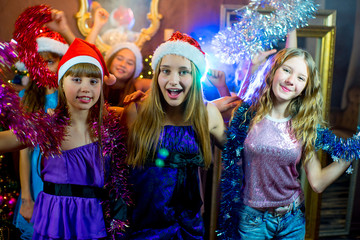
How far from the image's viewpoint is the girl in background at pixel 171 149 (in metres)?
1.65

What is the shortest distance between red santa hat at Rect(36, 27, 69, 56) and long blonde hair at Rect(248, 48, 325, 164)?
1.37m

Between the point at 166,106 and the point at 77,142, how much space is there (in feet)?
1.77

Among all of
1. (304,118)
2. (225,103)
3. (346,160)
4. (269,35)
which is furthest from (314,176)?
(269,35)

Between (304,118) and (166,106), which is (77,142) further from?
(304,118)

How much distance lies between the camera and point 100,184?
1.58 metres

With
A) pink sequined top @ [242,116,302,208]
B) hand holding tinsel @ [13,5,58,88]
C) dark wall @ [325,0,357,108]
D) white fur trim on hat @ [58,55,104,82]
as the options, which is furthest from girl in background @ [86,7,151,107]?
dark wall @ [325,0,357,108]

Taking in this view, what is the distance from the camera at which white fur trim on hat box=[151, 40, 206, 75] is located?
5.41 ft

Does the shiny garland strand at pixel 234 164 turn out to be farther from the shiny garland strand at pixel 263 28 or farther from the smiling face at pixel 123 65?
the smiling face at pixel 123 65

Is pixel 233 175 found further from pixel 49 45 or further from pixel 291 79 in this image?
pixel 49 45

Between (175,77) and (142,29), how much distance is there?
1.45 metres

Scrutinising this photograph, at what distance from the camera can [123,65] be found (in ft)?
8.55

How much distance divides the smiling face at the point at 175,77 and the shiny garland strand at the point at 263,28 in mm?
486

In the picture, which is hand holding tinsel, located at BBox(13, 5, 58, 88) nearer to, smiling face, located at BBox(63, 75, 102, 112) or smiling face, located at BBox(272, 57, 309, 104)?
smiling face, located at BBox(63, 75, 102, 112)

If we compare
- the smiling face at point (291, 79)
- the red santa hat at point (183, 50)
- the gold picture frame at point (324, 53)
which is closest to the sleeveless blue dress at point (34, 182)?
the red santa hat at point (183, 50)
